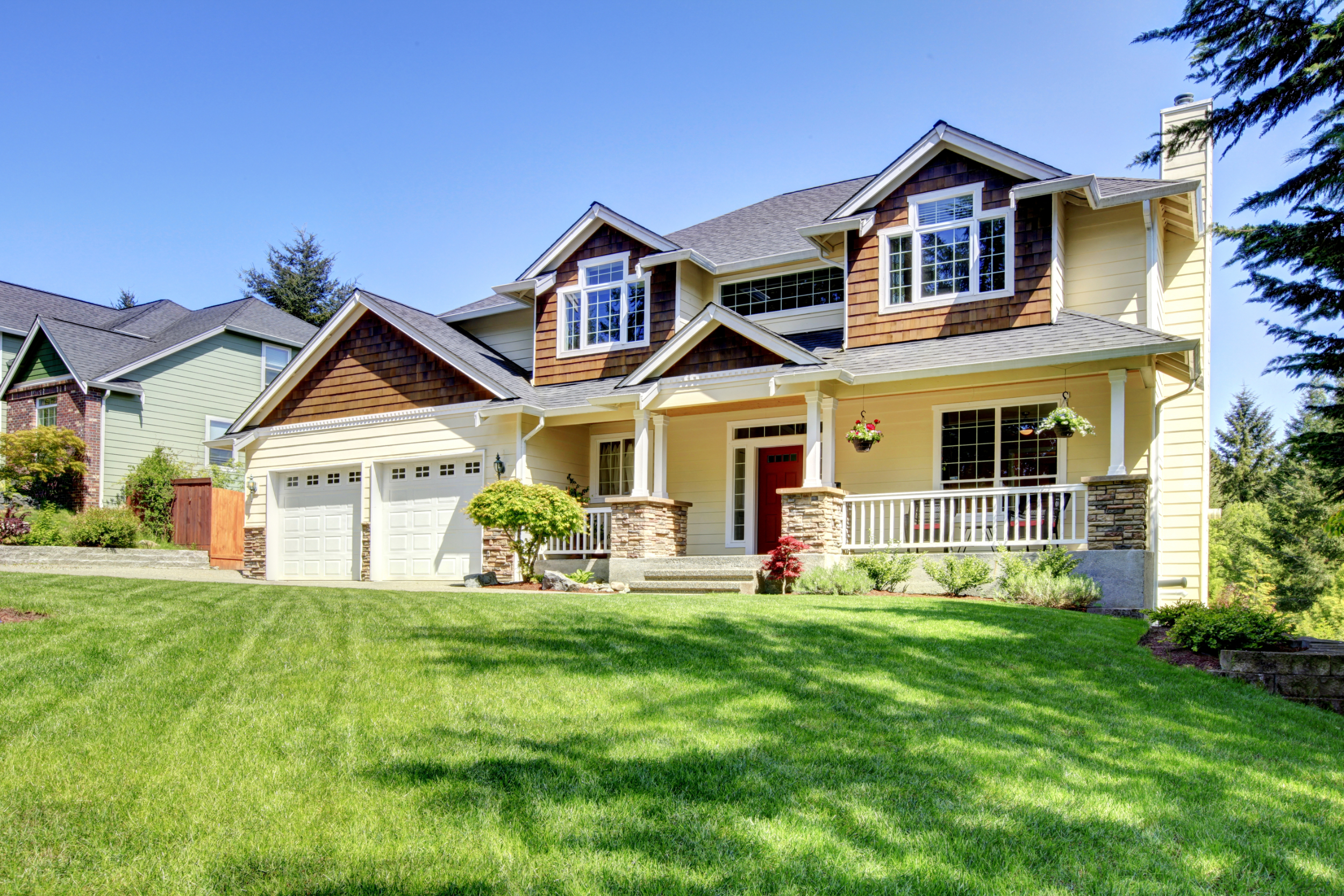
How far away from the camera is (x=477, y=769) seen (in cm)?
412

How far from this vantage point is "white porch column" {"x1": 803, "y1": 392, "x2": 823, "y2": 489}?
46.0 feet

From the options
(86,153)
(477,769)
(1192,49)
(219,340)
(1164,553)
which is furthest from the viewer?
(219,340)

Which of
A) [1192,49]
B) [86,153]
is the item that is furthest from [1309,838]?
[86,153]

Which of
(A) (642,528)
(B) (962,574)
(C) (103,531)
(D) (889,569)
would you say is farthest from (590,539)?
(C) (103,531)


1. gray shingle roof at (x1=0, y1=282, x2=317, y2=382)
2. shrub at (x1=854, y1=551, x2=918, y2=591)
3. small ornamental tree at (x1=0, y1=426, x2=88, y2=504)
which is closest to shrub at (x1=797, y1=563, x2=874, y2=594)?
shrub at (x1=854, y1=551, x2=918, y2=591)

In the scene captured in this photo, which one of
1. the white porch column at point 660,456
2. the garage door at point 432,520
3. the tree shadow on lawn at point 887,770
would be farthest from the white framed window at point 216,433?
the tree shadow on lawn at point 887,770

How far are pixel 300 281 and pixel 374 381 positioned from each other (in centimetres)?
2678

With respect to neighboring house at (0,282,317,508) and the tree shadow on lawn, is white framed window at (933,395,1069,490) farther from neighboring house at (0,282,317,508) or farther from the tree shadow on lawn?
neighboring house at (0,282,317,508)

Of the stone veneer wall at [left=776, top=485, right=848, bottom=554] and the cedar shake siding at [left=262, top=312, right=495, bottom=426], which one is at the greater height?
the cedar shake siding at [left=262, top=312, right=495, bottom=426]

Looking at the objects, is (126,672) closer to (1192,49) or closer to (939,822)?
(939,822)

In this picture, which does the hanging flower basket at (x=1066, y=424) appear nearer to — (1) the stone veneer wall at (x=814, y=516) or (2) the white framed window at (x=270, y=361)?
(1) the stone veneer wall at (x=814, y=516)

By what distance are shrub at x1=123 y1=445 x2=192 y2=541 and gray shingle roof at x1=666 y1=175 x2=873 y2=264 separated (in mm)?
14237

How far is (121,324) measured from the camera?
29797 millimetres

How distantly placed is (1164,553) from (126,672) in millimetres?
13754
